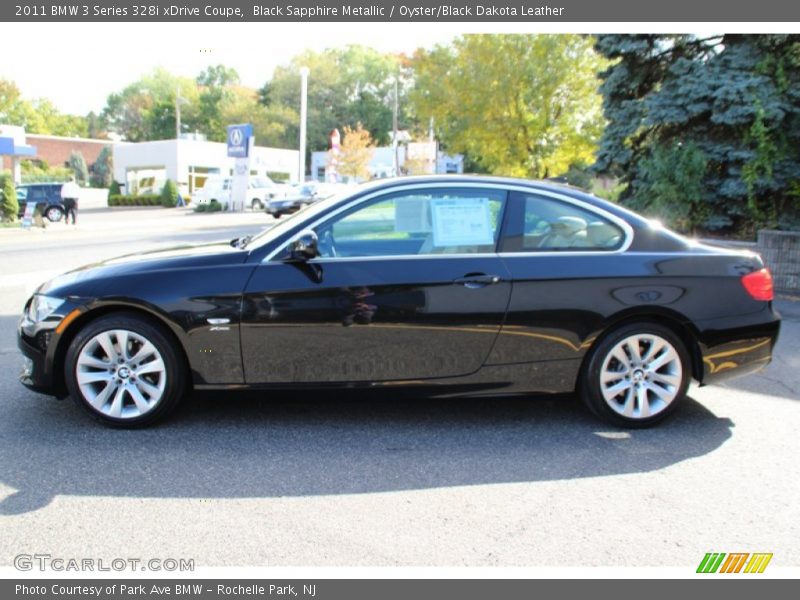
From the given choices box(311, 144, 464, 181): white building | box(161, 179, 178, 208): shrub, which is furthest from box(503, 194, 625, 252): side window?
box(161, 179, 178, 208): shrub

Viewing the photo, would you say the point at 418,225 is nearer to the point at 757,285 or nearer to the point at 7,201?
the point at 757,285

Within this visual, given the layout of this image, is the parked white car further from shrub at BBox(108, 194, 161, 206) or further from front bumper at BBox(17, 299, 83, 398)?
front bumper at BBox(17, 299, 83, 398)

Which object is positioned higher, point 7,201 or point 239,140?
point 239,140

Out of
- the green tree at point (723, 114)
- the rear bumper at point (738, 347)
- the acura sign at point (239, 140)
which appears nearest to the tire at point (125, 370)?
the rear bumper at point (738, 347)

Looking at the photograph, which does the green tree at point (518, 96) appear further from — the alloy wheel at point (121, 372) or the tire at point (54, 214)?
the alloy wheel at point (121, 372)

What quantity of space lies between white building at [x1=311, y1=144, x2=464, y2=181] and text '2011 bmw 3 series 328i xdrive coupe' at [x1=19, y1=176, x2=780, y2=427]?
35.4 meters

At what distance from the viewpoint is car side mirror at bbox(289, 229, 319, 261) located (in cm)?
422

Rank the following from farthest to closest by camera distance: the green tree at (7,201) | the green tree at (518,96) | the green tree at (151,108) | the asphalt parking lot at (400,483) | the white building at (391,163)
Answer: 1. the green tree at (151,108)
2. the white building at (391,163)
3. the green tree at (7,201)
4. the green tree at (518,96)
5. the asphalt parking lot at (400,483)

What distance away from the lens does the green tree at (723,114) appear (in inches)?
435

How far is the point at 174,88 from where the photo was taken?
99562 millimetres

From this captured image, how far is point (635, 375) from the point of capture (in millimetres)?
4438

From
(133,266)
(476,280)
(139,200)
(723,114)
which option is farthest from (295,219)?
(139,200)

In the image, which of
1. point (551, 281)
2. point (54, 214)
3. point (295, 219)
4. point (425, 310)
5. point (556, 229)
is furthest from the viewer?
point (54, 214)

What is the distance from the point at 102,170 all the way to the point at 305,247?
8110 centimetres
